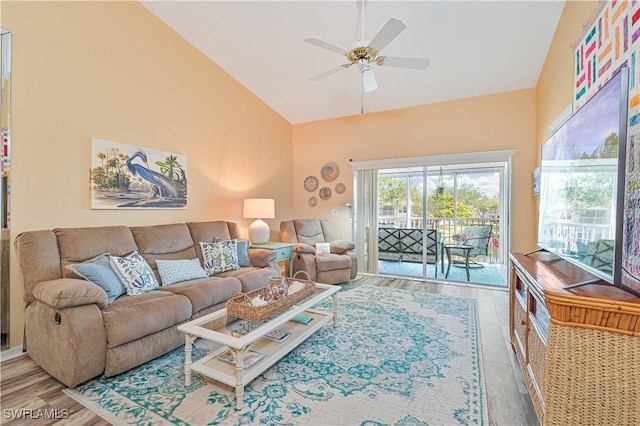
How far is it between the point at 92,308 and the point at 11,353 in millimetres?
1147

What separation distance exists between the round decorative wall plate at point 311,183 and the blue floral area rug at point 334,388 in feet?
11.0

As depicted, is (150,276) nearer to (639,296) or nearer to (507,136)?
(639,296)

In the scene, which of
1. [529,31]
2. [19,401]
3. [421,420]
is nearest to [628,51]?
[529,31]

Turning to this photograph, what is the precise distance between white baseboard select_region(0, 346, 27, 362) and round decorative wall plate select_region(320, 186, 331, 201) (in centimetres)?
432

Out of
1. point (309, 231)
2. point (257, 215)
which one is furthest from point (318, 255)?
point (257, 215)

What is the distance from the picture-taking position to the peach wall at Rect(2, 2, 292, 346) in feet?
8.04

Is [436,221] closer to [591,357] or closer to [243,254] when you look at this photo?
[243,254]

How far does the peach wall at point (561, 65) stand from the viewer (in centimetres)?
244

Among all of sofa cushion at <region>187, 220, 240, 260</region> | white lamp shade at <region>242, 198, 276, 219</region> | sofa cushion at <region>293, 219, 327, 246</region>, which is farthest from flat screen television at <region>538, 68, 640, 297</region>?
sofa cushion at <region>293, 219, 327, 246</region>

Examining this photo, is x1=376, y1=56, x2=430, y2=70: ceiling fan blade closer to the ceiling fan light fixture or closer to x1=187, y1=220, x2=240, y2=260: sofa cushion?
the ceiling fan light fixture

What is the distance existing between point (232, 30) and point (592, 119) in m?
3.58

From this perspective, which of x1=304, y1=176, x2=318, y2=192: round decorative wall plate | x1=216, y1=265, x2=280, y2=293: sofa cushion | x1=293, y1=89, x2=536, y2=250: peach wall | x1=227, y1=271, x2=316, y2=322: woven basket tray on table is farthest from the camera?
x1=304, y1=176, x2=318, y2=192: round decorative wall plate

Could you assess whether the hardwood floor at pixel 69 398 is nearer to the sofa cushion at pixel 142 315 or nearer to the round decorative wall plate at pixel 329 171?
the sofa cushion at pixel 142 315

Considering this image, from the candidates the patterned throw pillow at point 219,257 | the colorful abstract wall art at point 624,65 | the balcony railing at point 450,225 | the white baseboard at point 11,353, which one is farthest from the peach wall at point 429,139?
the white baseboard at point 11,353
